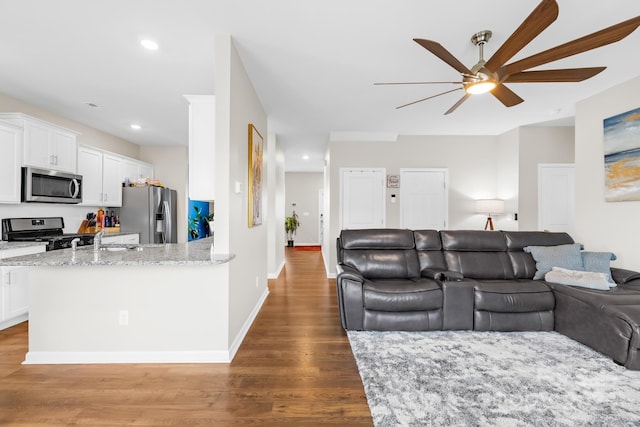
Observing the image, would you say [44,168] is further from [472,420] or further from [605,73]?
[605,73]

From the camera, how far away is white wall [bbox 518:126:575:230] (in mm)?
4691

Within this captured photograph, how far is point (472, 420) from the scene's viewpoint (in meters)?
1.63

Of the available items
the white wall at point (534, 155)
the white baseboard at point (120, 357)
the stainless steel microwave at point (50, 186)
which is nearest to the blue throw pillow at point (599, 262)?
the white wall at point (534, 155)

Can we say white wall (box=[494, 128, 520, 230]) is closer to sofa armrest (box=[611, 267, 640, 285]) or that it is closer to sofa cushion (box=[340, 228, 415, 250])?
sofa armrest (box=[611, 267, 640, 285])

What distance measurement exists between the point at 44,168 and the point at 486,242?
5.56m

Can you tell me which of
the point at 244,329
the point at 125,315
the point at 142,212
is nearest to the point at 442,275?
the point at 244,329

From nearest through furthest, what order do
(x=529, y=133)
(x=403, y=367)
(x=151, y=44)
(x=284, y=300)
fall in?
1. (x=403, y=367)
2. (x=151, y=44)
3. (x=284, y=300)
4. (x=529, y=133)

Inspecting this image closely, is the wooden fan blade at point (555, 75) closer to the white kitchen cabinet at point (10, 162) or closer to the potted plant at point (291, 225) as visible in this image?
the white kitchen cabinet at point (10, 162)

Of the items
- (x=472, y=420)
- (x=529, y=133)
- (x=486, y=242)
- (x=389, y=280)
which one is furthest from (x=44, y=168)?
(x=529, y=133)

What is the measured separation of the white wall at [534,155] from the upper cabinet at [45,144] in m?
6.77

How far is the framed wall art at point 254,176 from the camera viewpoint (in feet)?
9.98

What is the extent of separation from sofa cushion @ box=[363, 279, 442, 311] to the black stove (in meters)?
3.42

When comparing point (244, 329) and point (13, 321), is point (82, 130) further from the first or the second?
point (244, 329)

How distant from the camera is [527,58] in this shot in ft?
6.21
